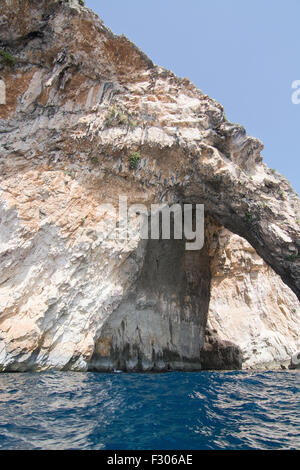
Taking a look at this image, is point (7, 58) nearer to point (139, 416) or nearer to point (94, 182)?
point (94, 182)

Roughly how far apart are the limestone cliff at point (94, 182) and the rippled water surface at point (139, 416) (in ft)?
9.84

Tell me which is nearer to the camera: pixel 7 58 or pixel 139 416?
pixel 139 416

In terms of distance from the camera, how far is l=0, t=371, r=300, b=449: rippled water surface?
503 centimetres

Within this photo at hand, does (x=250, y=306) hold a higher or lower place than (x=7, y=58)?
lower

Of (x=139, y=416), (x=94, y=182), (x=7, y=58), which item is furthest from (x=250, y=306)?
(x=7, y=58)

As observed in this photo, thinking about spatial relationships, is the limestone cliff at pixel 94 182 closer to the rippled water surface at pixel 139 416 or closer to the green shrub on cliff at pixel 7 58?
the green shrub on cliff at pixel 7 58

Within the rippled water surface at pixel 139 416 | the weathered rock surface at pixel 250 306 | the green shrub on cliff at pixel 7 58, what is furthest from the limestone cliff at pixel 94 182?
the rippled water surface at pixel 139 416

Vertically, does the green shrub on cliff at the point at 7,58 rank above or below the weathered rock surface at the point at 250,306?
above

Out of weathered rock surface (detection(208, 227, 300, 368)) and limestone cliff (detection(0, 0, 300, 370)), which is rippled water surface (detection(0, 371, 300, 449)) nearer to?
limestone cliff (detection(0, 0, 300, 370))

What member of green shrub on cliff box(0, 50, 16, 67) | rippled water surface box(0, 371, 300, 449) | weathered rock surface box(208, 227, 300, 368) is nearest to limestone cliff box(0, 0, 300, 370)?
green shrub on cliff box(0, 50, 16, 67)

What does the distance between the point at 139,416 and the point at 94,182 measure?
9983mm

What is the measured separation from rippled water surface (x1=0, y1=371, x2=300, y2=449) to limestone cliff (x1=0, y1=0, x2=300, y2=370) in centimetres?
300

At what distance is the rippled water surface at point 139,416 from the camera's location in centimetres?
503

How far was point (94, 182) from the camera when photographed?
45.1ft
